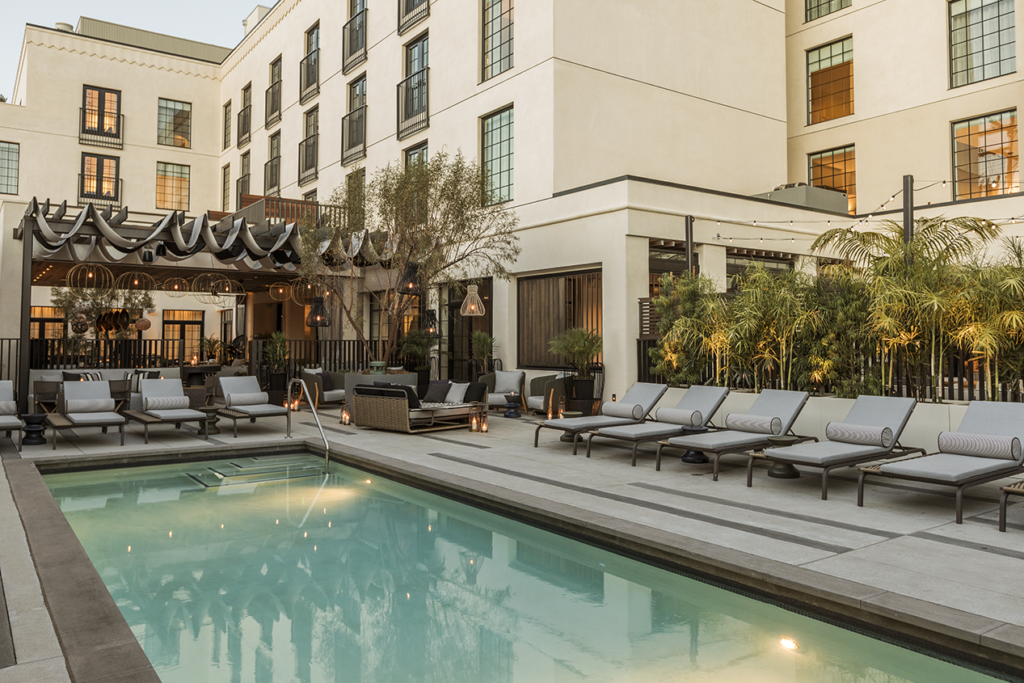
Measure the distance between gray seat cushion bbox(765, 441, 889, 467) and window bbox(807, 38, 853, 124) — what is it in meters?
13.3

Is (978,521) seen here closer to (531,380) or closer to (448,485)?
(448,485)

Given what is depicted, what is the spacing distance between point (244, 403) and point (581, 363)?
17.6ft

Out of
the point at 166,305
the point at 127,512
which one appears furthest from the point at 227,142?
the point at 127,512

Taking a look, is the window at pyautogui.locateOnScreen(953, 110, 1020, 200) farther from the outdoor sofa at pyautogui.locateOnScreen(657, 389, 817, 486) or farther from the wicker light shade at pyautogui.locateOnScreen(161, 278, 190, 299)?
the wicker light shade at pyautogui.locateOnScreen(161, 278, 190, 299)

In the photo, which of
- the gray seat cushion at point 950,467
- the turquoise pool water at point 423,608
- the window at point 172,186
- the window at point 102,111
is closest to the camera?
the turquoise pool water at point 423,608

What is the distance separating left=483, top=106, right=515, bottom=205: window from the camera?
14242 millimetres

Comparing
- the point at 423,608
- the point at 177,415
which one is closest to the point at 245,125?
the point at 177,415

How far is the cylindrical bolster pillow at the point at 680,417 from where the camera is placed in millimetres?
8102

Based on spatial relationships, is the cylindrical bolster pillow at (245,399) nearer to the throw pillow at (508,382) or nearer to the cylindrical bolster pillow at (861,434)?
the throw pillow at (508,382)

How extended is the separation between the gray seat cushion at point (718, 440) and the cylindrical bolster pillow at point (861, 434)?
66 centimetres

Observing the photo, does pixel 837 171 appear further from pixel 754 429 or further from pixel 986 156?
pixel 754 429

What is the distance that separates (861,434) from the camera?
21.6ft

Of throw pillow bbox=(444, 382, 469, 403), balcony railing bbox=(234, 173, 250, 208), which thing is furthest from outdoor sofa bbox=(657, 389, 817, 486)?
balcony railing bbox=(234, 173, 250, 208)

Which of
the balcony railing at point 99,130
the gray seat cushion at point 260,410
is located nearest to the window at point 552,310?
the gray seat cushion at point 260,410
